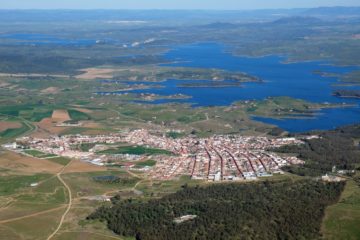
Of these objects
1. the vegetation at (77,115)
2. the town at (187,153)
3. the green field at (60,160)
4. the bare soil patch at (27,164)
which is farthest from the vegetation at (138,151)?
the vegetation at (77,115)

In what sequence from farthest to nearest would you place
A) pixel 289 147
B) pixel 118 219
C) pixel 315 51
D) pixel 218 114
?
1. pixel 315 51
2. pixel 218 114
3. pixel 289 147
4. pixel 118 219

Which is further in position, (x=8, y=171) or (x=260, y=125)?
(x=260, y=125)

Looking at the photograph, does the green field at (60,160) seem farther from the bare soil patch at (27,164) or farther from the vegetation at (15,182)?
the vegetation at (15,182)

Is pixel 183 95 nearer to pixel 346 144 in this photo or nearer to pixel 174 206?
pixel 346 144

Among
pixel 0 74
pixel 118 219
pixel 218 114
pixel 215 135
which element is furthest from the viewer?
pixel 0 74

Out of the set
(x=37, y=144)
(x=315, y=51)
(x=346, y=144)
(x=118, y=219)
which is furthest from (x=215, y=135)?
(x=315, y=51)

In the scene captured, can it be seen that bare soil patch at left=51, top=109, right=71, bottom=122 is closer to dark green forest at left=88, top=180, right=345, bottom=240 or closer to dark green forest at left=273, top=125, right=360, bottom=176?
dark green forest at left=273, top=125, right=360, bottom=176

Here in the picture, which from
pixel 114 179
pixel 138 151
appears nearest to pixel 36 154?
pixel 138 151
